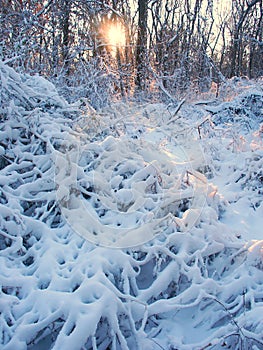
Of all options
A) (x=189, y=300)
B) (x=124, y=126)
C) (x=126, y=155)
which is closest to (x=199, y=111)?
(x=124, y=126)

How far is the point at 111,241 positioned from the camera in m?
2.47

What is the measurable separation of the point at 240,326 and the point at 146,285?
0.69m

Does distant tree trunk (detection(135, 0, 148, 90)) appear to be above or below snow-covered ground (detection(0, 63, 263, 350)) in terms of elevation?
above

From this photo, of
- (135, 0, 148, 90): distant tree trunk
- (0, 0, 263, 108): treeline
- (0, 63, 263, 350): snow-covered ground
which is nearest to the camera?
(0, 63, 263, 350): snow-covered ground

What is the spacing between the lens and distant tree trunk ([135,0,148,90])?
410 inches

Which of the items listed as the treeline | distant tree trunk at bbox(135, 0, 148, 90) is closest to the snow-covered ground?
the treeline

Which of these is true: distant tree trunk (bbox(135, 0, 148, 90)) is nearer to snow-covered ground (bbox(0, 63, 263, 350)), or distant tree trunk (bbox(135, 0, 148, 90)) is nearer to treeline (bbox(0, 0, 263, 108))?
treeline (bbox(0, 0, 263, 108))

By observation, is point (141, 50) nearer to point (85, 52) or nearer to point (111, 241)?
point (85, 52)

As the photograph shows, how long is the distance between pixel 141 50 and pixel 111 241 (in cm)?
979

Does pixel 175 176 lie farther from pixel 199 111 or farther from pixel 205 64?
pixel 205 64

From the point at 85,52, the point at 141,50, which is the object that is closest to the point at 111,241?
the point at 85,52

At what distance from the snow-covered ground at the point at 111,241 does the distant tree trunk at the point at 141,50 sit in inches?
259

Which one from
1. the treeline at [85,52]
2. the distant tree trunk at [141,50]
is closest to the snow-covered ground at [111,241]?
the treeline at [85,52]

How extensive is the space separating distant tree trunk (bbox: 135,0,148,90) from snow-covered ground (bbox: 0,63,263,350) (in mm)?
6568
